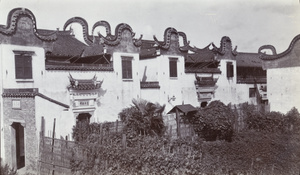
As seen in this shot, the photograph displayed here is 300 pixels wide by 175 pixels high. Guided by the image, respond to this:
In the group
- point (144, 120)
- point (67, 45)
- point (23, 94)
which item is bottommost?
point (144, 120)

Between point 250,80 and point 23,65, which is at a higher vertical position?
point 23,65

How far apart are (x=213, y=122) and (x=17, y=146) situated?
11.8m

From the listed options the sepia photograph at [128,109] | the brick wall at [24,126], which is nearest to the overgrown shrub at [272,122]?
the sepia photograph at [128,109]

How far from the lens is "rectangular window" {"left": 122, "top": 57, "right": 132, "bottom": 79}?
2180cm

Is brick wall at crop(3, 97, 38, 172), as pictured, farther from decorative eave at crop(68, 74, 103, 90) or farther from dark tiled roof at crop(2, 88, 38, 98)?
decorative eave at crop(68, 74, 103, 90)

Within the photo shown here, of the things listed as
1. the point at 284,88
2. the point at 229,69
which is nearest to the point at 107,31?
the point at 229,69

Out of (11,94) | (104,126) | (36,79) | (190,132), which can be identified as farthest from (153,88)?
(11,94)

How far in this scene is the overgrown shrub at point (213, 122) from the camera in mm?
19016

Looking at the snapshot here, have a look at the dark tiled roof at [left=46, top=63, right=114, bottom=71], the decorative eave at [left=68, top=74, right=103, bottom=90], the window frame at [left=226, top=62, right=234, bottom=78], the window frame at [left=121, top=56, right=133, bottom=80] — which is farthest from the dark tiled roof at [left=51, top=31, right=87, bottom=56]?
the window frame at [left=226, top=62, right=234, bottom=78]

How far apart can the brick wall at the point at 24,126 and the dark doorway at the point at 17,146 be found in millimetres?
113

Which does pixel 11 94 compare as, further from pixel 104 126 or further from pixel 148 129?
pixel 148 129

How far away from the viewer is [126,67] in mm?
21938

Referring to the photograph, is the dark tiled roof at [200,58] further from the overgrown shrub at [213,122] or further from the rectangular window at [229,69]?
the overgrown shrub at [213,122]

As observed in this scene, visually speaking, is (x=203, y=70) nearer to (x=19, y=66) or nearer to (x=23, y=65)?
(x=23, y=65)
